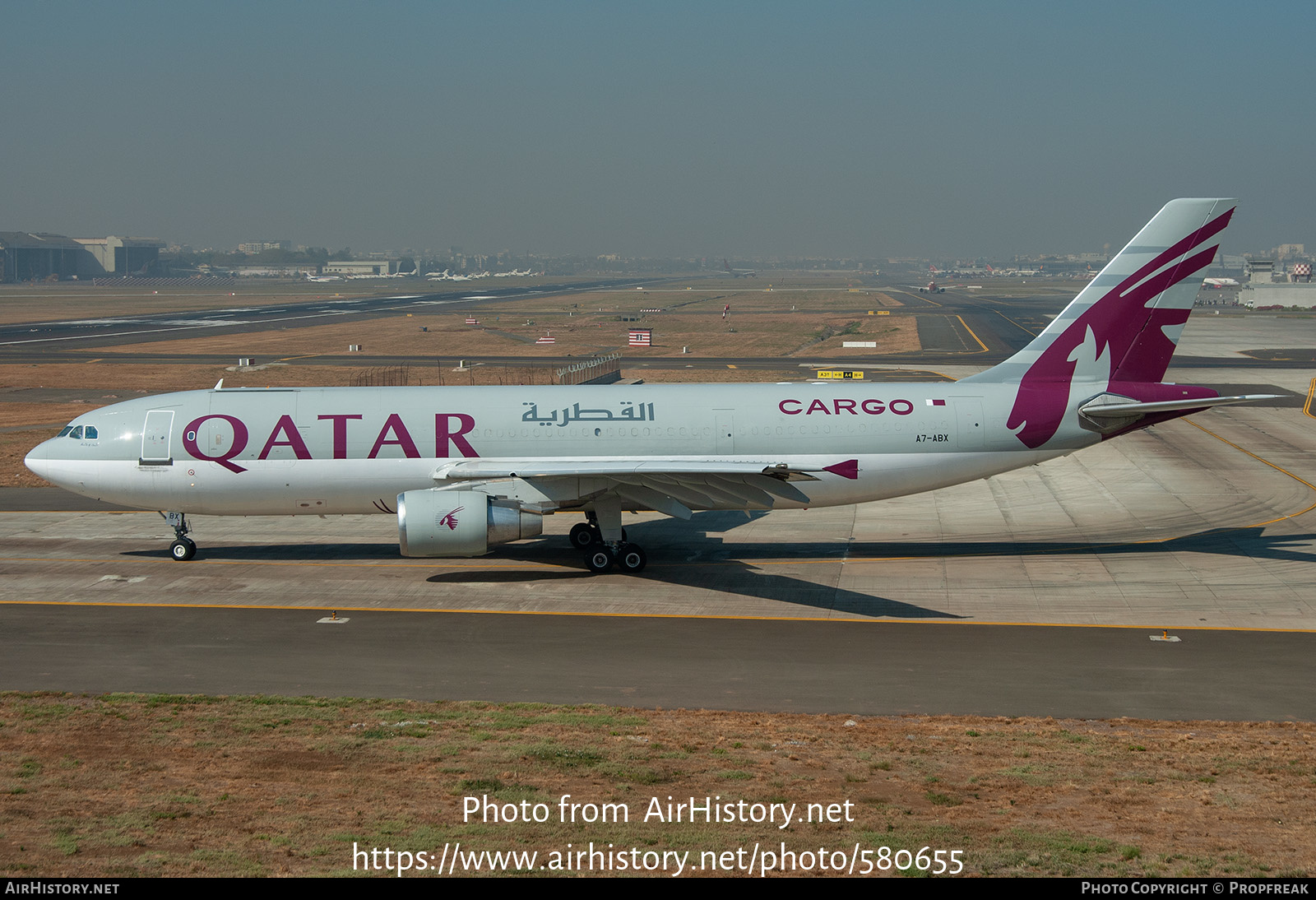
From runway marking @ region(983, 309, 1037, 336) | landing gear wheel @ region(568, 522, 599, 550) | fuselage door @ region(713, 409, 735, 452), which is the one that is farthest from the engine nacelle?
runway marking @ region(983, 309, 1037, 336)

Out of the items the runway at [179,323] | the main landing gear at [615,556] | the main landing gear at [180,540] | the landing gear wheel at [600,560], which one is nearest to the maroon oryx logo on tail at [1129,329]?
the main landing gear at [615,556]

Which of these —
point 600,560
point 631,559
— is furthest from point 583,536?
point 631,559

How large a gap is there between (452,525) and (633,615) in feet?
17.2

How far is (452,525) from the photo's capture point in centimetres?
2614

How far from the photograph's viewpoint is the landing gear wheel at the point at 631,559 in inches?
1117

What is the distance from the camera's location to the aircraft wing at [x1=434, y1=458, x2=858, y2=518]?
25391mm

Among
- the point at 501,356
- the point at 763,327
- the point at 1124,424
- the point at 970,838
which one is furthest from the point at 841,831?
the point at 763,327

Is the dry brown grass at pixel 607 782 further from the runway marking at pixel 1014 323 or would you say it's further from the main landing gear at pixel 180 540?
the runway marking at pixel 1014 323

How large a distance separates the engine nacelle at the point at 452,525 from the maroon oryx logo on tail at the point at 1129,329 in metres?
15.1

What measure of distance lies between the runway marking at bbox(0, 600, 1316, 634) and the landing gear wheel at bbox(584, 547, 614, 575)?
11.1 feet

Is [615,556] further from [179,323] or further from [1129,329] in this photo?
[179,323]

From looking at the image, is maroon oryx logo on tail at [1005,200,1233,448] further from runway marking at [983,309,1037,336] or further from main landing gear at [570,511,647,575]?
runway marking at [983,309,1037,336]

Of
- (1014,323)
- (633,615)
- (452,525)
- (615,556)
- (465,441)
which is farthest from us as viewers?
(1014,323)

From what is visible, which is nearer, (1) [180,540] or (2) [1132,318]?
(2) [1132,318]
